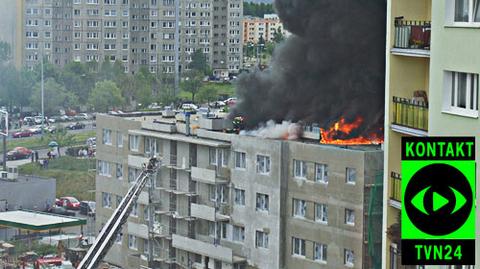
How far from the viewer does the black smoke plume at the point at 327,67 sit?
2800 cm

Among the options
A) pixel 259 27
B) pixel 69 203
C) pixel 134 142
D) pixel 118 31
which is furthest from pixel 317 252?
pixel 259 27

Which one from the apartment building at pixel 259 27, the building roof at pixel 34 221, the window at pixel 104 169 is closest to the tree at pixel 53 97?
the apartment building at pixel 259 27

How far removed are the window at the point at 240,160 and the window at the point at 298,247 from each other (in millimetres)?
2315

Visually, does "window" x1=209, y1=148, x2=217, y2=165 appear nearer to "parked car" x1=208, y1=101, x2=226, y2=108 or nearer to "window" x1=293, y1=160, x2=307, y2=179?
"window" x1=293, y1=160, x2=307, y2=179

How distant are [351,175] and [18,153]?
113 feet

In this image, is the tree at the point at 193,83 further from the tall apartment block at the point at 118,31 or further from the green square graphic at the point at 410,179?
the green square graphic at the point at 410,179

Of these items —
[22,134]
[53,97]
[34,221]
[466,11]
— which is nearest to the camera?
[466,11]

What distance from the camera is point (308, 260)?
23578 mm

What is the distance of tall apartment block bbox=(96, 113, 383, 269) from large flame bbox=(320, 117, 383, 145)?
59 centimetres

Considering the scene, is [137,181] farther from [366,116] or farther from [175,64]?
[175,64]

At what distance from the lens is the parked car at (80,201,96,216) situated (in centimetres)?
4199

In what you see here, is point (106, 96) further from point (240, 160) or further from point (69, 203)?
point (240, 160)

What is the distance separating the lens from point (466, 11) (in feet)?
27.1

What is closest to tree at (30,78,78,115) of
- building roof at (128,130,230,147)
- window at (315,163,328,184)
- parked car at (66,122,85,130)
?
parked car at (66,122,85,130)
